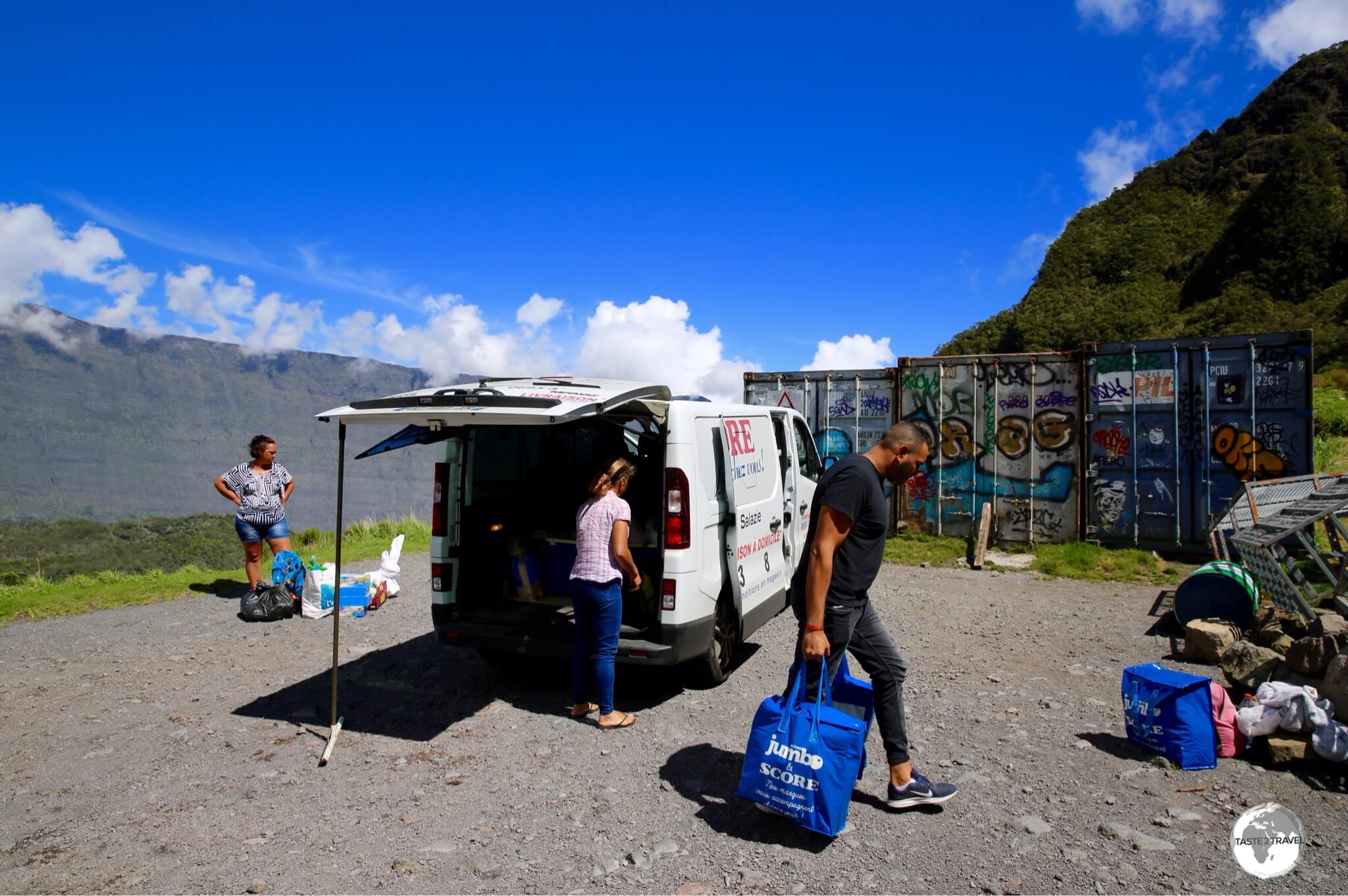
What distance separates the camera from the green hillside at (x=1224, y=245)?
154ft

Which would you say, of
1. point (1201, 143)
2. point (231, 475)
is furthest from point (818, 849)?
point (1201, 143)

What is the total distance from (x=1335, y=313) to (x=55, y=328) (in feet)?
378

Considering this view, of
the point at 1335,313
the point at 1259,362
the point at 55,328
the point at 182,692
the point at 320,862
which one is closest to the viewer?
the point at 320,862

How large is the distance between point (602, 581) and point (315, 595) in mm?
4600

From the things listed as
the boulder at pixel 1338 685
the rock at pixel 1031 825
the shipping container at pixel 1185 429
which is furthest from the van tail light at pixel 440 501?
the shipping container at pixel 1185 429

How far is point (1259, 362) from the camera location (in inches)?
400

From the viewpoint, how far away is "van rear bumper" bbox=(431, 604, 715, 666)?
4773mm

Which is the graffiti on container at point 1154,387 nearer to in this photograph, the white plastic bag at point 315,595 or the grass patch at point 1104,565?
the grass patch at point 1104,565

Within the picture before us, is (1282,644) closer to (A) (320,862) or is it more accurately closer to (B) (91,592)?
(A) (320,862)

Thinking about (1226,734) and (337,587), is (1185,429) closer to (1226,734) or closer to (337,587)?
(1226,734)

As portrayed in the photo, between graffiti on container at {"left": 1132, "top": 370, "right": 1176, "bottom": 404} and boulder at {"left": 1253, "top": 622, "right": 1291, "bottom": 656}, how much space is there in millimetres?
5566

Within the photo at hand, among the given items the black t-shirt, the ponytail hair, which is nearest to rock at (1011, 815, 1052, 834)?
the black t-shirt

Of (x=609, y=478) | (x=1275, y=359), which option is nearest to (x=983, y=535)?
(x=1275, y=359)

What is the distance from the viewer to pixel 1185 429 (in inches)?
417
